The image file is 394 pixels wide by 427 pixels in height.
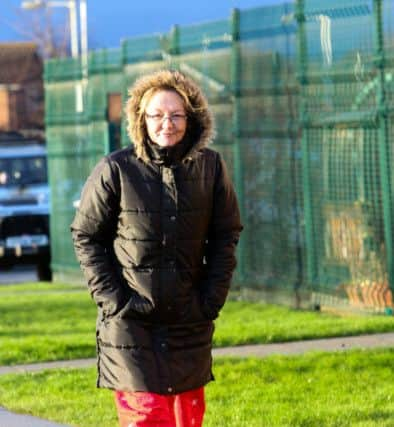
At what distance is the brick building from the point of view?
62250mm

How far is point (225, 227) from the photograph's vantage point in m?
6.73

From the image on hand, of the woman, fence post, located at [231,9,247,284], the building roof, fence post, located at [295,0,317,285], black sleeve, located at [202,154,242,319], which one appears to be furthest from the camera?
the building roof

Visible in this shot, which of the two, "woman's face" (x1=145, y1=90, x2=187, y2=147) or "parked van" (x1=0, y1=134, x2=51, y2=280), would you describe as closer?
"woman's face" (x1=145, y1=90, x2=187, y2=147)

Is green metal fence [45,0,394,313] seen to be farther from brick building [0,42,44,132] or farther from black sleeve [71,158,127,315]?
brick building [0,42,44,132]

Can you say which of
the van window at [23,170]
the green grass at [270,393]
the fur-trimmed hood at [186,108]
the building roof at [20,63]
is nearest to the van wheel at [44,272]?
the van window at [23,170]

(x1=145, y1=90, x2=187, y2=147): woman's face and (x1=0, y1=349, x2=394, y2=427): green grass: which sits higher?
(x1=145, y1=90, x2=187, y2=147): woman's face

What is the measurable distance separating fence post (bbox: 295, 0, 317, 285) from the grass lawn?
0.59 meters

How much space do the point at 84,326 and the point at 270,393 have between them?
5.30 metres

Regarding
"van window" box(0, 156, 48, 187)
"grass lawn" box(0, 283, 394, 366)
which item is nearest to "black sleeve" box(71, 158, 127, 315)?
"grass lawn" box(0, 283, 394, 366)

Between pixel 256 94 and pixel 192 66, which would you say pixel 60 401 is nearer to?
pixel 256 94

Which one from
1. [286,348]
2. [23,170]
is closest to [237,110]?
[286,348]

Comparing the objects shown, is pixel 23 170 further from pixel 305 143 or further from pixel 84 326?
pixel 305 143

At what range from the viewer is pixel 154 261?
21.5 ft

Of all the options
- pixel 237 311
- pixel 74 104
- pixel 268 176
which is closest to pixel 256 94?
pixel 268 176
